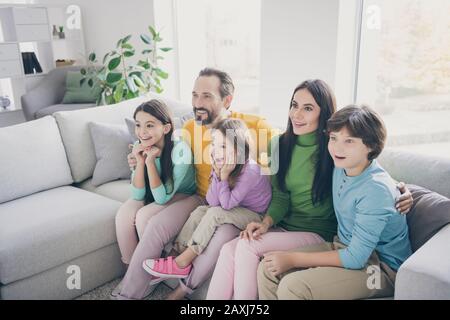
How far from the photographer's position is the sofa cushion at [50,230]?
174 centimetres

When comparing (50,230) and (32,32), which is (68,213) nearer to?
(50,230)

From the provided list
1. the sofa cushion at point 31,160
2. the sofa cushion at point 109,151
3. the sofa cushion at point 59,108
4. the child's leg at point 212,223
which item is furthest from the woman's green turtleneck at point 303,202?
the sofa cushion at point 59,108

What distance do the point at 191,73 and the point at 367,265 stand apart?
3279 mm

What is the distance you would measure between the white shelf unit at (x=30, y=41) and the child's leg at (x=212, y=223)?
381 cm

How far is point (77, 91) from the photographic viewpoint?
4.49m

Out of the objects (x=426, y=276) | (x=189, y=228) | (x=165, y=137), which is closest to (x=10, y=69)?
(x=165, y=137)

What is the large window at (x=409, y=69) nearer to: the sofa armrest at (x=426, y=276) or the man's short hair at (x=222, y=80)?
the man's short hair at (x=222, y=80)

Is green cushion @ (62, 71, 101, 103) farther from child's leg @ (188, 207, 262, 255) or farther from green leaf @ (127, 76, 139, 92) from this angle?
child's leg @ (188, 207, 262, 255)

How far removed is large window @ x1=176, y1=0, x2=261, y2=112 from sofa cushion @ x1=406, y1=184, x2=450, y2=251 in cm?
198

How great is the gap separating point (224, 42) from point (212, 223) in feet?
8.70

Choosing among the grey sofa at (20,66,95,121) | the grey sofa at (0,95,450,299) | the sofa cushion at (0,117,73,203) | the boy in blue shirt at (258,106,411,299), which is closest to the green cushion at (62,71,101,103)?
the grey sofa at (20,66,95,121)

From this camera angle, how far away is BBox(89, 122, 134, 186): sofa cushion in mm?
2365

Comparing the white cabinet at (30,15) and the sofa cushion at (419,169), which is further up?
the white cabinet at (30,15)

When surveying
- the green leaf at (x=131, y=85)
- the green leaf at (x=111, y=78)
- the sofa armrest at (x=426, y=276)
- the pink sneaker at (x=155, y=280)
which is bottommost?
the pink sneaker at (x=155, y=280)
